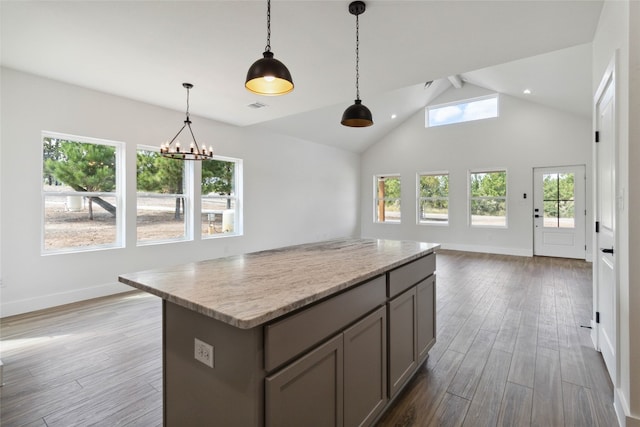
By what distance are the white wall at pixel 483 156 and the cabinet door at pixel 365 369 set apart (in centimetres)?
695

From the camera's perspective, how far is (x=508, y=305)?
3814 millimetres

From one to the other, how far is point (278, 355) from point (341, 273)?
587mm

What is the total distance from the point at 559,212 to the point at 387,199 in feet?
13.7

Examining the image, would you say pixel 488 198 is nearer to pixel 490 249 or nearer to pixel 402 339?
pixel 490 249

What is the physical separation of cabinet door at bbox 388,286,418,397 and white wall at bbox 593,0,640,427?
3.77ft

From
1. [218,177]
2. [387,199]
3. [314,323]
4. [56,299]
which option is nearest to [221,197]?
[218,177]

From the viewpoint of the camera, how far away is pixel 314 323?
127cm

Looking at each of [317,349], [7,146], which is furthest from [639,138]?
[7,146]

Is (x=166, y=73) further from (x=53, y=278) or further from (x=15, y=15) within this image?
(x=53, y=278)

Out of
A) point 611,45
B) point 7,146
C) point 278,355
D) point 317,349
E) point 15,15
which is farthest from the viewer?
point 7,146

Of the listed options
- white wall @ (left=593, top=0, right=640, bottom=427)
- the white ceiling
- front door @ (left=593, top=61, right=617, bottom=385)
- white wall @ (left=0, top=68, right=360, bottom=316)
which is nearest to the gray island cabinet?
white wall @ (left=593, top=0, right=640, bottom=427)

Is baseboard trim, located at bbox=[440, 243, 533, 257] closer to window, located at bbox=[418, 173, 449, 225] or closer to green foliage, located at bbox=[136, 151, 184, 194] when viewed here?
window, located at bbox=[418, 173, 449, 225]

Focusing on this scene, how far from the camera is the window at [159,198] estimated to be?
15.3 ft

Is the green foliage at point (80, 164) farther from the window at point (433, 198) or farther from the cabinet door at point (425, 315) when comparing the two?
the window at point (433, 198)
